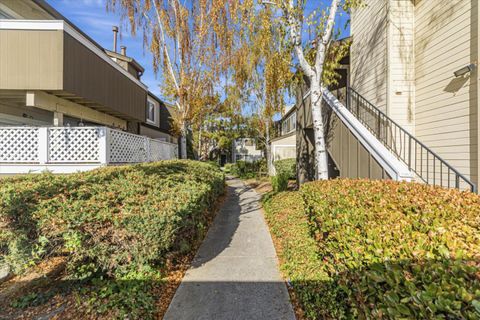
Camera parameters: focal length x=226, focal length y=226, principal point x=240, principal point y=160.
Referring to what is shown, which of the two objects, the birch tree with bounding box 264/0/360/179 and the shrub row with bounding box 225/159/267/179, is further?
the shrub row with bounding box 225/159/267/179

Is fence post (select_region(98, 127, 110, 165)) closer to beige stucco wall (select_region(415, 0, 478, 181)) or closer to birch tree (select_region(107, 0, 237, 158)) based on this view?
birch tree (select_region(107, 0, 237, 158))

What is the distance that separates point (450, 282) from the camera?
50.1 inches

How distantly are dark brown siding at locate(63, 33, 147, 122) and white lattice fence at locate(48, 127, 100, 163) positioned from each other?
126 centimetres

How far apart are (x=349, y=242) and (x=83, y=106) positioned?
10.2 m

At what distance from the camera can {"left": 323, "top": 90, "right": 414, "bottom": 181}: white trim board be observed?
3951 millimetres

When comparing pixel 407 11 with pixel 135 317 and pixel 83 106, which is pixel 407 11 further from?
pixel 83 106

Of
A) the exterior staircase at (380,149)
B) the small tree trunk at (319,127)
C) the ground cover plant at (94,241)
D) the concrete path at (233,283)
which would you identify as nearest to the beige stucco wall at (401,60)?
the exterior staircase at (380,149)

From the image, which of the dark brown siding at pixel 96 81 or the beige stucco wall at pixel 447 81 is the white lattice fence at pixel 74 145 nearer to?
the dark brown siding at pixel 96 81

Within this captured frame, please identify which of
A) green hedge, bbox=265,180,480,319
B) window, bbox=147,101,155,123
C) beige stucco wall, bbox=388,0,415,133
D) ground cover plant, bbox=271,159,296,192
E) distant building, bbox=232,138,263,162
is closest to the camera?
green hedge, bbox=265,180,480,319

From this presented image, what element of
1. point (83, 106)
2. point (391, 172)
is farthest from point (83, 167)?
point (391, 172)

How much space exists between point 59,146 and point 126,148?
1.97m

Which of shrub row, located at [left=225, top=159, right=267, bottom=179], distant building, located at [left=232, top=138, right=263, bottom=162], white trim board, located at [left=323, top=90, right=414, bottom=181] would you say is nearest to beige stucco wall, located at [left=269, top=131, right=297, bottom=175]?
shrub row, located at [left=225, top=159, right=267, bottom=179]

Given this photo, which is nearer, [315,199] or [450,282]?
[450,282]

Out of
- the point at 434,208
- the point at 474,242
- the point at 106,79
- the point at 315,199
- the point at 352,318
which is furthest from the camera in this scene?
the point at 106,79
